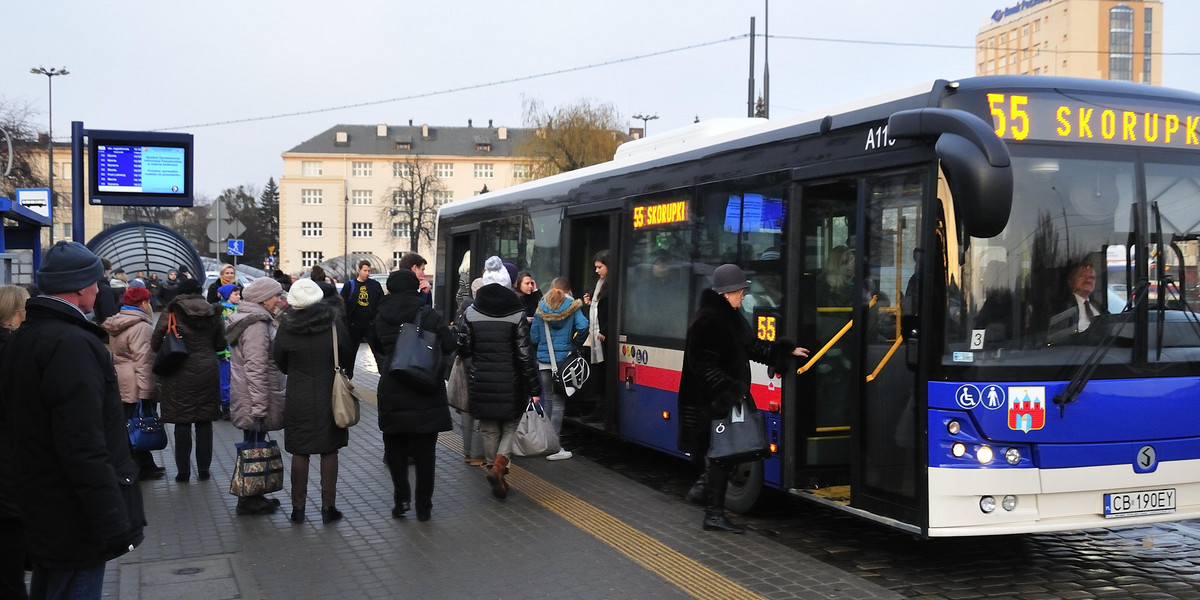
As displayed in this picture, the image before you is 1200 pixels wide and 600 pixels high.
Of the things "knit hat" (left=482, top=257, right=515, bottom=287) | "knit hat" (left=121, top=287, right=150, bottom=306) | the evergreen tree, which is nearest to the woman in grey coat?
"knit hat" (left=482, top=257, right=515, bottom=287)

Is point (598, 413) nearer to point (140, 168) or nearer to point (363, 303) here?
point (363, 303)

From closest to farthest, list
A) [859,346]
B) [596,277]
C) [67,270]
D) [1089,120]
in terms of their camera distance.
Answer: [67,270], [1089,120], [859,346], [596,277]

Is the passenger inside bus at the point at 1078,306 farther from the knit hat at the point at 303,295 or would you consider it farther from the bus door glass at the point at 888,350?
the knit hat at the point at 303,295

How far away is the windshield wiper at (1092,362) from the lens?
595 cm

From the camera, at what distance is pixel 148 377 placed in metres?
9.19

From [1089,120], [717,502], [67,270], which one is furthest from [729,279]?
[67,270]

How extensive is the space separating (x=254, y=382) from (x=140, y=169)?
294 inches

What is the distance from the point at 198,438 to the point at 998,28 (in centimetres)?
12810

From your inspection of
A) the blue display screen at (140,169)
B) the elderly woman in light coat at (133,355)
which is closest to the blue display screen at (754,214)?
the elderly woman in light coat at (133,355)

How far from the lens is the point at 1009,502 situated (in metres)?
6.00

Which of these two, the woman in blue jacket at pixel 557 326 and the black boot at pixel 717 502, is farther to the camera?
the woman in blue jacket at pixel 557 326

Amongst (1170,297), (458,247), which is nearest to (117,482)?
(1170,297)

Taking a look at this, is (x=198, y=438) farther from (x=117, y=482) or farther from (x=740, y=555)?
(x=117, y=482)

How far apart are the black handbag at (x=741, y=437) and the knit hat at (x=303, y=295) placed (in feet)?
9.91
